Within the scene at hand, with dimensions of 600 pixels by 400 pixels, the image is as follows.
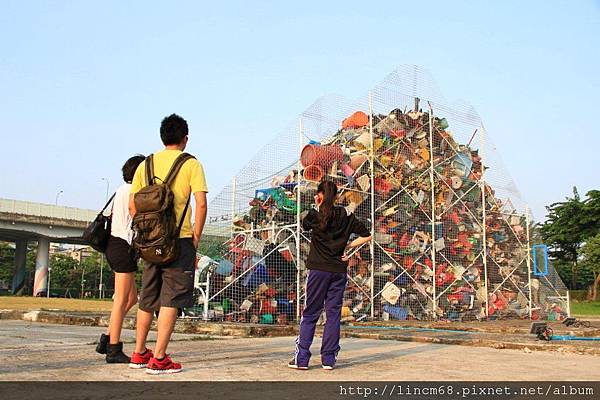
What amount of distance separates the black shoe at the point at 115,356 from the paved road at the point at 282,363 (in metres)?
0.08

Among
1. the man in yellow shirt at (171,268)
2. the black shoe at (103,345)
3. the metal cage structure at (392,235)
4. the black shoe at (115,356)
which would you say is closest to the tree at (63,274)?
the metal cage structure at (392,235)

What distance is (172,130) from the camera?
4.00 metres

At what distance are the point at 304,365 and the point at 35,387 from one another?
1859 mm

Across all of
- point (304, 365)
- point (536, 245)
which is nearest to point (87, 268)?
point (536, 245)

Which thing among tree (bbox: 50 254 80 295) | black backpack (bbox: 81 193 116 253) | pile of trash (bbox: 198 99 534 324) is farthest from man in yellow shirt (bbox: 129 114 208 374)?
tree (bbox: 50 254 80 295)

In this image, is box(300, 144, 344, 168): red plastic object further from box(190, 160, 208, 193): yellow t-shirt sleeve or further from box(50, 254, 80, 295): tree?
box(50, 254, 80, 295): tree

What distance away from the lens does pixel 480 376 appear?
3.87 metres

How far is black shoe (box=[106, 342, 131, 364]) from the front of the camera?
13.3 ft

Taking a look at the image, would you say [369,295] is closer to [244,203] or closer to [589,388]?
[244,203]

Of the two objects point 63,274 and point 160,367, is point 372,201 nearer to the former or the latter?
point 160,367

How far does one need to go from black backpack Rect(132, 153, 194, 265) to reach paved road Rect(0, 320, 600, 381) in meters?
0.75

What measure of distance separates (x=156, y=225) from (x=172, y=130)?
0.78 m

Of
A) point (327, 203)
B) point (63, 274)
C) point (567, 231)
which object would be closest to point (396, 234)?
point (327, 203)

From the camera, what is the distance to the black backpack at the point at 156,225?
358cm
